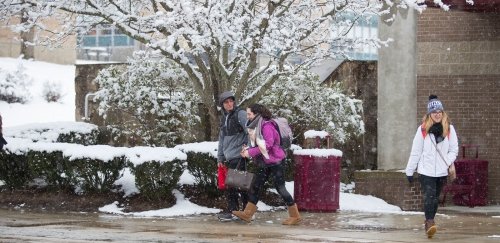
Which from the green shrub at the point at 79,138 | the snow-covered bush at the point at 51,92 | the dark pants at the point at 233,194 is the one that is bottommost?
the dark pants at the point at 233,194

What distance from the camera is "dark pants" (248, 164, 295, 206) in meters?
15.1

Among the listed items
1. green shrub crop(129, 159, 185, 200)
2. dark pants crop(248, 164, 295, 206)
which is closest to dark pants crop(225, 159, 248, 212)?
dark pants crop(248, 164, 295, 206)

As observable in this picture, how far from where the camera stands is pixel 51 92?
136 feet

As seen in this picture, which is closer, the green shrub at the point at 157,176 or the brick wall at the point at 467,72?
the green shrub at the point at 157,176

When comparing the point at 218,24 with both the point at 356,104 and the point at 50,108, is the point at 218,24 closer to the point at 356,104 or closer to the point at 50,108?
the point at 356,104

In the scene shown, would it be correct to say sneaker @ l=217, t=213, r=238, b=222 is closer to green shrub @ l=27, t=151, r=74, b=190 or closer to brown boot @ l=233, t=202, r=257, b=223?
brown boot @ l=233, t=202, r=257, b=223

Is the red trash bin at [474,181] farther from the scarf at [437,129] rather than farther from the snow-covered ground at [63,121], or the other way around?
the scarf at [437,129]

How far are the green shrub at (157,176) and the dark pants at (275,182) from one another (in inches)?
66.6

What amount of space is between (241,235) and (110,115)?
12261mm

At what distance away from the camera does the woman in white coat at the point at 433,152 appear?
1372 centimetres

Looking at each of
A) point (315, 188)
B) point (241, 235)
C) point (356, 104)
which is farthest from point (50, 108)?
point (241, 235)

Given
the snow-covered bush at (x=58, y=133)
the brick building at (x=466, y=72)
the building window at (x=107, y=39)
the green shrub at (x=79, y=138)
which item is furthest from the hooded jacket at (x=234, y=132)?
the building window at (x=107, y=39)

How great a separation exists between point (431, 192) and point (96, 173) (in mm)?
5371

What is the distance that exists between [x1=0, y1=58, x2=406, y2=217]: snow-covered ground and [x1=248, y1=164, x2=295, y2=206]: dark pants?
1554 mm
